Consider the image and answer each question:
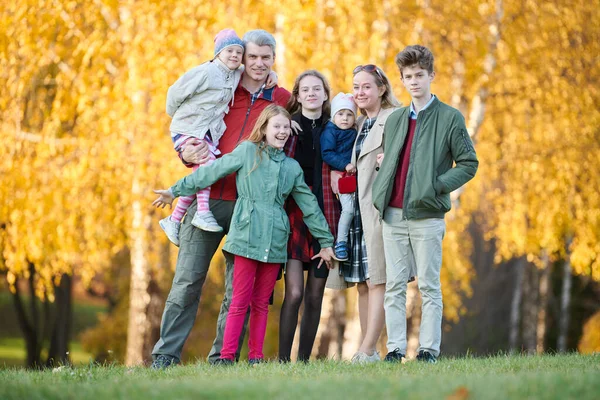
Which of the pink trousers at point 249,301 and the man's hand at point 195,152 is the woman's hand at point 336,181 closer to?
the pink trousers at point 249,301

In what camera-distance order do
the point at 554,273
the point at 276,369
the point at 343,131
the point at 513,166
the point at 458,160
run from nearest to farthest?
1. the point at 276,369
2. the point at 458,160
3. the point at 343,131
4. the point at 513,166
5. the point at 554,273

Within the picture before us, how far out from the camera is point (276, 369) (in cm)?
455

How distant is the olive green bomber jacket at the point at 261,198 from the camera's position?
5094 millimetres

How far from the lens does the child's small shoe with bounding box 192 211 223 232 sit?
17.0 feet

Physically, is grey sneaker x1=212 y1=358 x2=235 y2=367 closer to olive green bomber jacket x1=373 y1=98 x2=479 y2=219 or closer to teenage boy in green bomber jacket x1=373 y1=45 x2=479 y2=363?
teenage boy in green bomber jacket x1=373 y1=45 x2=479 y2=363

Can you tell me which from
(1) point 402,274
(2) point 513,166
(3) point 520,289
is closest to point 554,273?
(3) point 520,289

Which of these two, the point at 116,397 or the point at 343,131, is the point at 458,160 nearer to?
the point at 343,131

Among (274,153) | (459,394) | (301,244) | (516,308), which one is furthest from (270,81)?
(516,308)

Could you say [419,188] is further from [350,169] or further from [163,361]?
[163,361]

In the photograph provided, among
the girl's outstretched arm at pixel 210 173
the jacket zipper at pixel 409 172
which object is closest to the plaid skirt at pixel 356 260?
the jacket zipper at pixel 409 172

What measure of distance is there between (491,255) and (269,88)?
56.4 ft

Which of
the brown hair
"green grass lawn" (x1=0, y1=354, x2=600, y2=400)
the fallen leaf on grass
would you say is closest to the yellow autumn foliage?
the brown hair

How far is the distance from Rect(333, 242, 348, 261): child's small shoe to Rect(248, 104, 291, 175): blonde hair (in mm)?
755

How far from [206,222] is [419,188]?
134 centimetres
